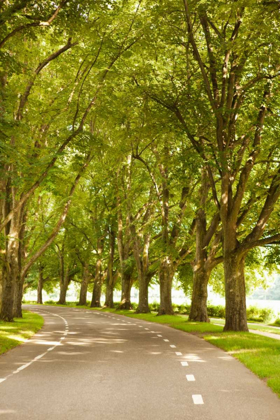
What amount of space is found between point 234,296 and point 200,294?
5.34 meters

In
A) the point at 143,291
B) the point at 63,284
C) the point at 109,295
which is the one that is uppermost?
the point at 63,284

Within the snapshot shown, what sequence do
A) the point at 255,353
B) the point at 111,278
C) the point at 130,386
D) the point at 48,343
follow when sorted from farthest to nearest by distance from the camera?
the point at 111,278 < the point at 48,343 < the point at 255,353 < the point at 130,386

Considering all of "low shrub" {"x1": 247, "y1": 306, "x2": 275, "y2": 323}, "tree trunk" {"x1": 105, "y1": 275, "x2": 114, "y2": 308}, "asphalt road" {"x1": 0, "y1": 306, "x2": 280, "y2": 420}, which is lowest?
"asphalt road" {"x1": 0, "y1": 306, "x2": 280, "y2": 420}

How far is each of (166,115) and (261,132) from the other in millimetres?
3931

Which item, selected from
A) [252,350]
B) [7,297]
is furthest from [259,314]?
[252,350]

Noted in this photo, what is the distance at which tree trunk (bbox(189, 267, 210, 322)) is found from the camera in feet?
76.2

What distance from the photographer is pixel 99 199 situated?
40125 millimetres

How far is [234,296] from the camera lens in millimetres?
18297

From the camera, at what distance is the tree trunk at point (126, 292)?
1586 inches

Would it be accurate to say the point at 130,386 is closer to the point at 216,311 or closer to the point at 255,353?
the point at 255,353

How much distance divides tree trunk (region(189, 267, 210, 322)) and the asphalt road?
32.7ft

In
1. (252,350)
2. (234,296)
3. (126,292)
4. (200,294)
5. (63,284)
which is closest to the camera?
(252,350)

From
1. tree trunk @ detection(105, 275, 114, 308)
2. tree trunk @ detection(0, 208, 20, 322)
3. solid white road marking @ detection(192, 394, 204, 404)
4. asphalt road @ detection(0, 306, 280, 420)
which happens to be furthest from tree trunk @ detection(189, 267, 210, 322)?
tree trunk @ detection(105, 275, 114, 308)

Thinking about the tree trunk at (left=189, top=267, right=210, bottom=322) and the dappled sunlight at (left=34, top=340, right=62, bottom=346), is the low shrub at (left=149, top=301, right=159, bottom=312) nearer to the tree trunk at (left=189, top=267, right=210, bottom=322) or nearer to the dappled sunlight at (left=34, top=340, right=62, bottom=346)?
the tree trunk at (left=189, top=267, right=210, bottom=322)
